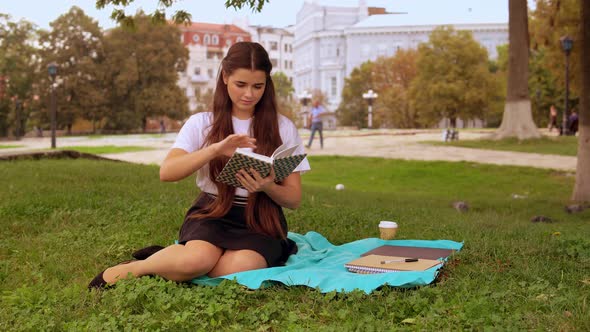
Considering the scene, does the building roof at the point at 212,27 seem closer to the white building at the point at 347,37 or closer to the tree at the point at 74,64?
the white building at the point at 347,37

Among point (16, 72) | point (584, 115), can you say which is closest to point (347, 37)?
point (16, 72)

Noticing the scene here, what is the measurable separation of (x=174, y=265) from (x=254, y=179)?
23.6 inches

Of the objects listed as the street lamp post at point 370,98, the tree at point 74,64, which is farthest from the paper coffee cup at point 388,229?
the street lamp post at point 370,98

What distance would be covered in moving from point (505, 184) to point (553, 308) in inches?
370

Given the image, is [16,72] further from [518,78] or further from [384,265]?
[384,265]

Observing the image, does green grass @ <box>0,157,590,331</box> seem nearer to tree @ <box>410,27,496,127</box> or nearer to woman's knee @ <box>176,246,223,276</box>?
woman's knee @ <box>176,246,223,276</box>

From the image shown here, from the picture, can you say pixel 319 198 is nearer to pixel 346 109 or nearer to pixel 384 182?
pixel 384 182

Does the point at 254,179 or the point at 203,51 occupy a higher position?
the point at 203,51

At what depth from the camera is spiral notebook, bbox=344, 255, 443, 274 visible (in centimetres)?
356

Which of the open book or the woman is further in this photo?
the woman

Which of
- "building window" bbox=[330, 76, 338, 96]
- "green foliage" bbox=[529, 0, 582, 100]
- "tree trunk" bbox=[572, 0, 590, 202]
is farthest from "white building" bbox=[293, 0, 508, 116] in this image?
"tree trunk" bbox=[572, 0, 590, 202]

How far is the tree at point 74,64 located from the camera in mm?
43125

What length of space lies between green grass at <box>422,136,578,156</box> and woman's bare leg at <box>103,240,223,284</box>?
14214mm

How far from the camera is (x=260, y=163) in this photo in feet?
10.5
